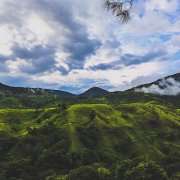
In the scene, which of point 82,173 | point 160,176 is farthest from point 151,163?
point 82,173

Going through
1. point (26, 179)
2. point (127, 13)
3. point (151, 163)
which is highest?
point (127, 13)

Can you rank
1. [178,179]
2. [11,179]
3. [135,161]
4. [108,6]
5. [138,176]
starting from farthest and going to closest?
[11,179] → [135,161] → [178,179] → [138,176] → [108,6]

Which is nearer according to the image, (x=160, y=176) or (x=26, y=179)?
(x=160, y=176)

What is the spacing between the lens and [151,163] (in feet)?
518

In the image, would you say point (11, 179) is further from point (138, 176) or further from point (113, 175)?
point (138, 176)

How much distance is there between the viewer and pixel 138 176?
148m

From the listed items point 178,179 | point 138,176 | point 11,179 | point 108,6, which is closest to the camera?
point 108,6

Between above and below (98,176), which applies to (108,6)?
above

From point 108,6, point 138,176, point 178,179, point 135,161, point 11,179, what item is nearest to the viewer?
point 108,6

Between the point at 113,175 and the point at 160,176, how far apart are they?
27409mm

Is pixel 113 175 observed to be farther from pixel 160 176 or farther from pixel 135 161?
pixel 160 176

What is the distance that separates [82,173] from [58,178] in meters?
11.4

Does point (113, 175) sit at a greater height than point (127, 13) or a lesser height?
lesser

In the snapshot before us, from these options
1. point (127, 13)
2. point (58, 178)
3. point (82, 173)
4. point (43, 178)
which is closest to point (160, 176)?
point (82, 173)
